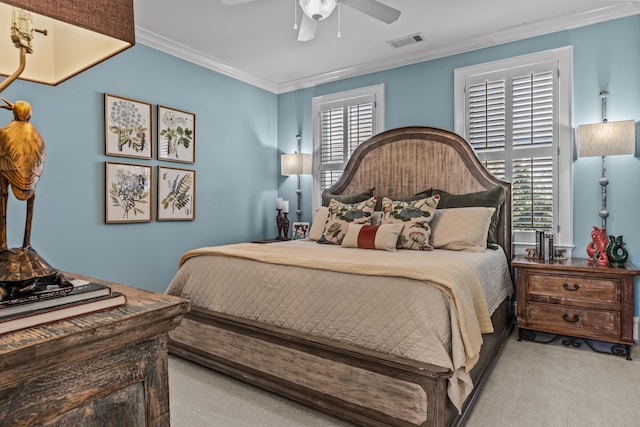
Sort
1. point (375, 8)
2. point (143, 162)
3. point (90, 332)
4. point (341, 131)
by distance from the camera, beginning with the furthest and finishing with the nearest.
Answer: point (341, 131) < point (143, 162) < point (375, 8) < point (90, 332)

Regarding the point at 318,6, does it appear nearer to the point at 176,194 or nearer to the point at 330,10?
the point at 330,10

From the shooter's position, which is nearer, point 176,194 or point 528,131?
point 528,131

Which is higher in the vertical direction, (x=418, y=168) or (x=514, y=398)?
(x=418, y=168)

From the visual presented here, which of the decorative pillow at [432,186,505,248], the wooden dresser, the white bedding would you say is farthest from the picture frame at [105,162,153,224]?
the wooden dresser

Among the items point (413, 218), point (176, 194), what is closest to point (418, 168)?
point (413, 218)

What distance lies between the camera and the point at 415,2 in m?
3.14

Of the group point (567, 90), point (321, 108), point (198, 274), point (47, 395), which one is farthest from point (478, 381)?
point (321, 108)

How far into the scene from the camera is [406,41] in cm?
387

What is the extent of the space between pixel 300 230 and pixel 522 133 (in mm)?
2698

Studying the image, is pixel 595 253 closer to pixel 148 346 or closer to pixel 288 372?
pixel 288 372

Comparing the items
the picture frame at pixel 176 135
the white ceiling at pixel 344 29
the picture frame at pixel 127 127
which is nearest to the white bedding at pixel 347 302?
the picture frame at pixel 127 127

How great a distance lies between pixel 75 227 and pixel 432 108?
365cm

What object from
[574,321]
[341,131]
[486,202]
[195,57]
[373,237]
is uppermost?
[195,57]

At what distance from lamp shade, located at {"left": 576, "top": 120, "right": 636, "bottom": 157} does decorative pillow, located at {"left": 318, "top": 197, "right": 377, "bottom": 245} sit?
5.98ft
